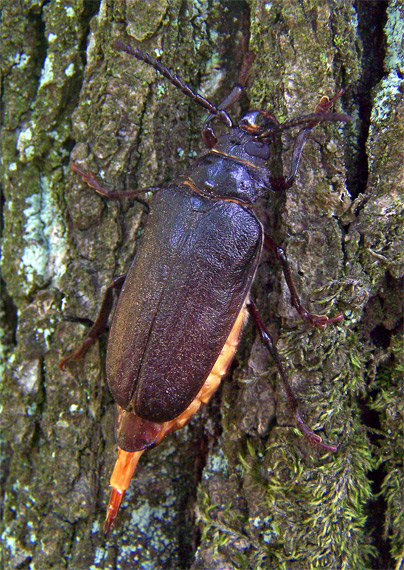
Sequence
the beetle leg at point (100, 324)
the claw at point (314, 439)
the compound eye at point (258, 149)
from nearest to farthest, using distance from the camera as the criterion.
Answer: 1. the claw at point (314, 439)
2. the beetle leg at point (100, 324)
3. the compound eye at point (258, 149)

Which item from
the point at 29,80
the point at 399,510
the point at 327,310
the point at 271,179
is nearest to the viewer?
the point at 399,510

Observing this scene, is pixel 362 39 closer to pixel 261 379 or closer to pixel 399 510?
pixel 261 379

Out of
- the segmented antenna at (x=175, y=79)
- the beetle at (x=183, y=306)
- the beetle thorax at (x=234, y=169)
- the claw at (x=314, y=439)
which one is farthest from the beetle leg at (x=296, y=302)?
the segmented antenna at (x=175, y=79)

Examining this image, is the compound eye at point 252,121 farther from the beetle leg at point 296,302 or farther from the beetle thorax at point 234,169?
the beetle leg at point 296,302

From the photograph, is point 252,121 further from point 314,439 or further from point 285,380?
point 314,439

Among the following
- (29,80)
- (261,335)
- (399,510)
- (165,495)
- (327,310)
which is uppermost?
(29,80)

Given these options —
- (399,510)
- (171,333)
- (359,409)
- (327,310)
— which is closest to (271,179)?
(327,310)
